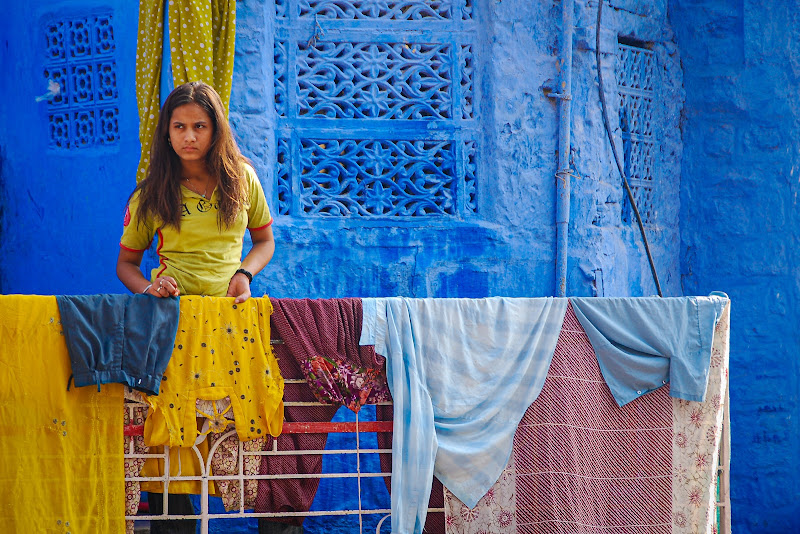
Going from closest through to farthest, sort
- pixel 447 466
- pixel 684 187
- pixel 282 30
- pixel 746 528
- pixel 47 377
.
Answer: pixel 47 377 < pixel 447 466 < pixel 282 30 < pixel 746 528 < pixel 684 187

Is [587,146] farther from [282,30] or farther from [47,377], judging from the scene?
[47,377]

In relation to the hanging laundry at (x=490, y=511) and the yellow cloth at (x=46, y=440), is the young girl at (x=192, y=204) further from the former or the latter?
the hanging laundry at (x=490, y=511)

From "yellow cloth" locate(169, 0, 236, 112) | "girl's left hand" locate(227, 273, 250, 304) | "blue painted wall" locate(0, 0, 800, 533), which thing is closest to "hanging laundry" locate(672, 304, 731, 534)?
"blue painted wall" locate(0, 0, 800, 533)

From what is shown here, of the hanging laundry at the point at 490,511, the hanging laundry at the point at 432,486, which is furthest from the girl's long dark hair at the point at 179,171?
the hanging laundry at the point at 490,511

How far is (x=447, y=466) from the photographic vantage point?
330cm

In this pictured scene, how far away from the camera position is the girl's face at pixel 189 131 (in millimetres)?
3350

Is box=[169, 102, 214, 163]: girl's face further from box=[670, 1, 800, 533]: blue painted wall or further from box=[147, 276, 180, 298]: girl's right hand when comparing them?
box=[670, 1, 800, 533]: blue painted wall

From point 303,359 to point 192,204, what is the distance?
779mm

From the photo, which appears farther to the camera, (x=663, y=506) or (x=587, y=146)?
(x=587, y=146)

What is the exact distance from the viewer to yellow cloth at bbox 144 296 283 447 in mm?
3137

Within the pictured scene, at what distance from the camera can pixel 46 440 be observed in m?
3.07

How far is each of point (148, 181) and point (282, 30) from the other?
1.68 metres

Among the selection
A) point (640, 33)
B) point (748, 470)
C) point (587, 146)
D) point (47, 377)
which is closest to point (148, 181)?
point (47, 377)

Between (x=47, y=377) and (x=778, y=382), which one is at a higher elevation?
(x=47, y=377)
